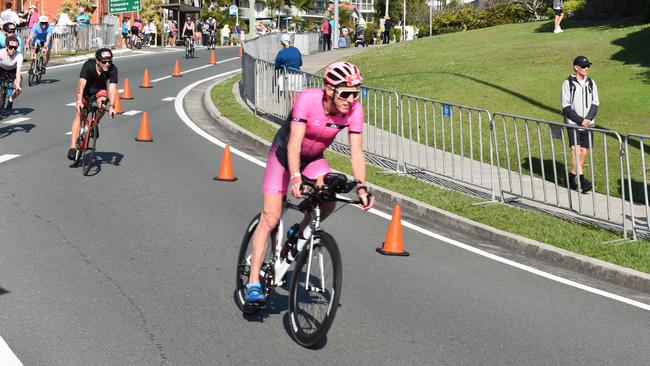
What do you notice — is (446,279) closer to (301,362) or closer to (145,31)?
(301,362)

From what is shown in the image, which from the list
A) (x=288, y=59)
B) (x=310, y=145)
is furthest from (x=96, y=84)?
(x=310, y=145)

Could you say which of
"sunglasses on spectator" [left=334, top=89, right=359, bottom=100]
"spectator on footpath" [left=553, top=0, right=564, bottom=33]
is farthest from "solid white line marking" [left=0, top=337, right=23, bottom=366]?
"spectator on footpath" [left=553, top=0, right=564, bottom=33]

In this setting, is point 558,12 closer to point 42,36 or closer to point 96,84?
point 42,36

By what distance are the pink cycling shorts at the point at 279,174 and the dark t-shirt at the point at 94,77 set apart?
777 centimetres

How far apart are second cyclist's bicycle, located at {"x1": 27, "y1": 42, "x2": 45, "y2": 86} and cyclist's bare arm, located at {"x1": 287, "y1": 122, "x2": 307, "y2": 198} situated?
2314 centimetres

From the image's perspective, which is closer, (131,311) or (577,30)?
(131,311)

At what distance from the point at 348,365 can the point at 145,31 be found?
5895 cm

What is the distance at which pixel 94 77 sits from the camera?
582 inches

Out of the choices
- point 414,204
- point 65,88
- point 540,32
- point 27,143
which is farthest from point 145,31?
point 414,204

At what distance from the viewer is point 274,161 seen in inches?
291

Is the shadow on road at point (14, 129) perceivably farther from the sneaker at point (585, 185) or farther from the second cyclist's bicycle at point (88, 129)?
the sneaker at point (585, 185)

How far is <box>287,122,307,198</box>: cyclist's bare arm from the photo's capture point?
6.84 m

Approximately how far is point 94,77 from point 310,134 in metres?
8.31

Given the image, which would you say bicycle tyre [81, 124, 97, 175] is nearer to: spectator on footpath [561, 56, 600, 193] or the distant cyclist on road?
the distant cyclist on road
